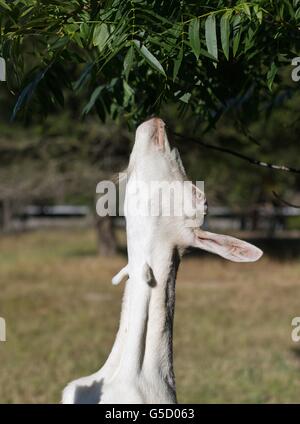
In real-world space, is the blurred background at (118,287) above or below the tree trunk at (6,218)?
above

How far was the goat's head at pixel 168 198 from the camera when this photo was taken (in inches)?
94.7

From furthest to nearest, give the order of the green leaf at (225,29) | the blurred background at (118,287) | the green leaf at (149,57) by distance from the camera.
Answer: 1. the blurred background at (118,287)
2. the green leaf at (225,29)
3. the green leaf at (149,57)

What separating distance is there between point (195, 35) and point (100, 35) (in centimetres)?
32

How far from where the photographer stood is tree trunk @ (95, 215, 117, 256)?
21594 millimetres

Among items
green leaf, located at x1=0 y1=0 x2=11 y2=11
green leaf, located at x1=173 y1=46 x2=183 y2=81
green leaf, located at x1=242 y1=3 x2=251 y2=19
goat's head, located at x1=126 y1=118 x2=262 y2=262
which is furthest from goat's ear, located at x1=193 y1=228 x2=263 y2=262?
green leaf, located at x1=0 y1=0 x2=11 y2=11

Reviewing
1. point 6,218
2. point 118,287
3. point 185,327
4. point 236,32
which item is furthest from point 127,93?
point 6,218

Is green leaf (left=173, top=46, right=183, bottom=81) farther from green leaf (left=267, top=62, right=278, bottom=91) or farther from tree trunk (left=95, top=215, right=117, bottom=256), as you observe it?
tree trunk (left=95, top=215, right=117, bottom=256)

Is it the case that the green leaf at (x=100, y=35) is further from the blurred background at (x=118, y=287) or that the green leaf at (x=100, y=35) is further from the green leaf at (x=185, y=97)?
the blurred background at (x=118, y=287)

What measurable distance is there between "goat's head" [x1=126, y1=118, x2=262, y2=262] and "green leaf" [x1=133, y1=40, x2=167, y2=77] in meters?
0.22

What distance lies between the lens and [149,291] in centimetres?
240

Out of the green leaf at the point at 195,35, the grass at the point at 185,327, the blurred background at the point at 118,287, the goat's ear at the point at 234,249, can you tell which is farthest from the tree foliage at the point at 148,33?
the grass at the point at 185,327

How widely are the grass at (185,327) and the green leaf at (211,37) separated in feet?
16.8
